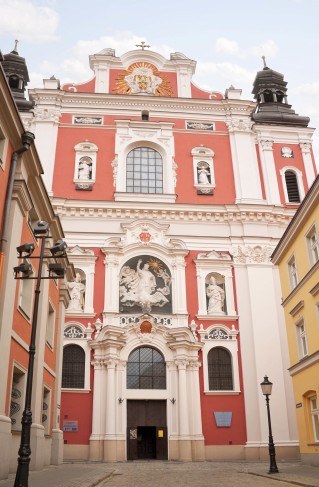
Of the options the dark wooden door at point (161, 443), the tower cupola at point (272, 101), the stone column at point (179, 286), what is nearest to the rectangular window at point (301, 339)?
the stone column at point (179, 286)

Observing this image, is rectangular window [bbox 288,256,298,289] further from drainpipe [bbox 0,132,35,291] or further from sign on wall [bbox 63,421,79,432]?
sign on wall [bbox 63,421,79,432]

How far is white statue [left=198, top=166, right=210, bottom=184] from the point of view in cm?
2988

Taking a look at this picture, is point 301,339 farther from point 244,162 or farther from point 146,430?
point 244,162

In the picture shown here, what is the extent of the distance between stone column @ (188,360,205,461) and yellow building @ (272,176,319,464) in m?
5.99

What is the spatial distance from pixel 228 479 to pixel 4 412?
572 cm

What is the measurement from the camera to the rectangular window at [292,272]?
20.1 metres

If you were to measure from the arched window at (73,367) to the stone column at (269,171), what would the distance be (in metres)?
12.9

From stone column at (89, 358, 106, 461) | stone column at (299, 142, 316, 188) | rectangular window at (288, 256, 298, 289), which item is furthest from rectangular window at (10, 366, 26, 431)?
stone column at (299, 142, 316, 188)

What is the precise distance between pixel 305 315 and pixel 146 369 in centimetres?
950

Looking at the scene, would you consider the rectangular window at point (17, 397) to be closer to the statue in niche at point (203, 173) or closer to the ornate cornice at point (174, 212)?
the ornate cornice at point (174, 212)

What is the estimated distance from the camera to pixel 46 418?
57.3ft

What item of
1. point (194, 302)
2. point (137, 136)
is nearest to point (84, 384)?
point (194, 302)

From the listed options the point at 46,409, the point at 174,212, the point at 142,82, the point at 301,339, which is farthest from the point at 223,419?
the point at 142,82

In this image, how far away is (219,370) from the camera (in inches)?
998
